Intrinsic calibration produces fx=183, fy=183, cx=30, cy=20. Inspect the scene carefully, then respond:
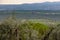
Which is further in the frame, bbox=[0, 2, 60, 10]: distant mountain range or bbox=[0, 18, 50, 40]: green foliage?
bbox=[0, 2, 60, 10]: distant mountain range

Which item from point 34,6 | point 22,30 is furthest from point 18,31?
point 34,6

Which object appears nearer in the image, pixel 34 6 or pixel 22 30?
pixel 22 30

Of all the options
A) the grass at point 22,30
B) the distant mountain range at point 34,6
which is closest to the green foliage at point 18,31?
the grass at point 22,30

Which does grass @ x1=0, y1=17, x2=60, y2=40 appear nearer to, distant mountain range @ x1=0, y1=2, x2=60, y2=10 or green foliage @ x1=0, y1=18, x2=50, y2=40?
green foliage @ x1=0, y1=18, x2=50, y2=40

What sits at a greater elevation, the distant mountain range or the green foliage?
the distant mountain range

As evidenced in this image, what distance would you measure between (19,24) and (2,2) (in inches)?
37.5

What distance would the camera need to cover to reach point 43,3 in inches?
181

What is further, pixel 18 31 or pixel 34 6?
pixel 34 6

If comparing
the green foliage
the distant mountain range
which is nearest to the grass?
the green foliage

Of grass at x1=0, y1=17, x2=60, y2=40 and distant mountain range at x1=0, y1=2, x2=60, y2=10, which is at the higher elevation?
distant mountain range at x1=0, y1=2, x2=60, y2=10

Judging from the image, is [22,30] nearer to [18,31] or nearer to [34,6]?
[18,31]

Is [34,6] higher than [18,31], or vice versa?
[34,6]

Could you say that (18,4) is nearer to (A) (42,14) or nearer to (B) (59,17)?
(A) (42,14)

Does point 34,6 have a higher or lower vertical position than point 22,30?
higher
